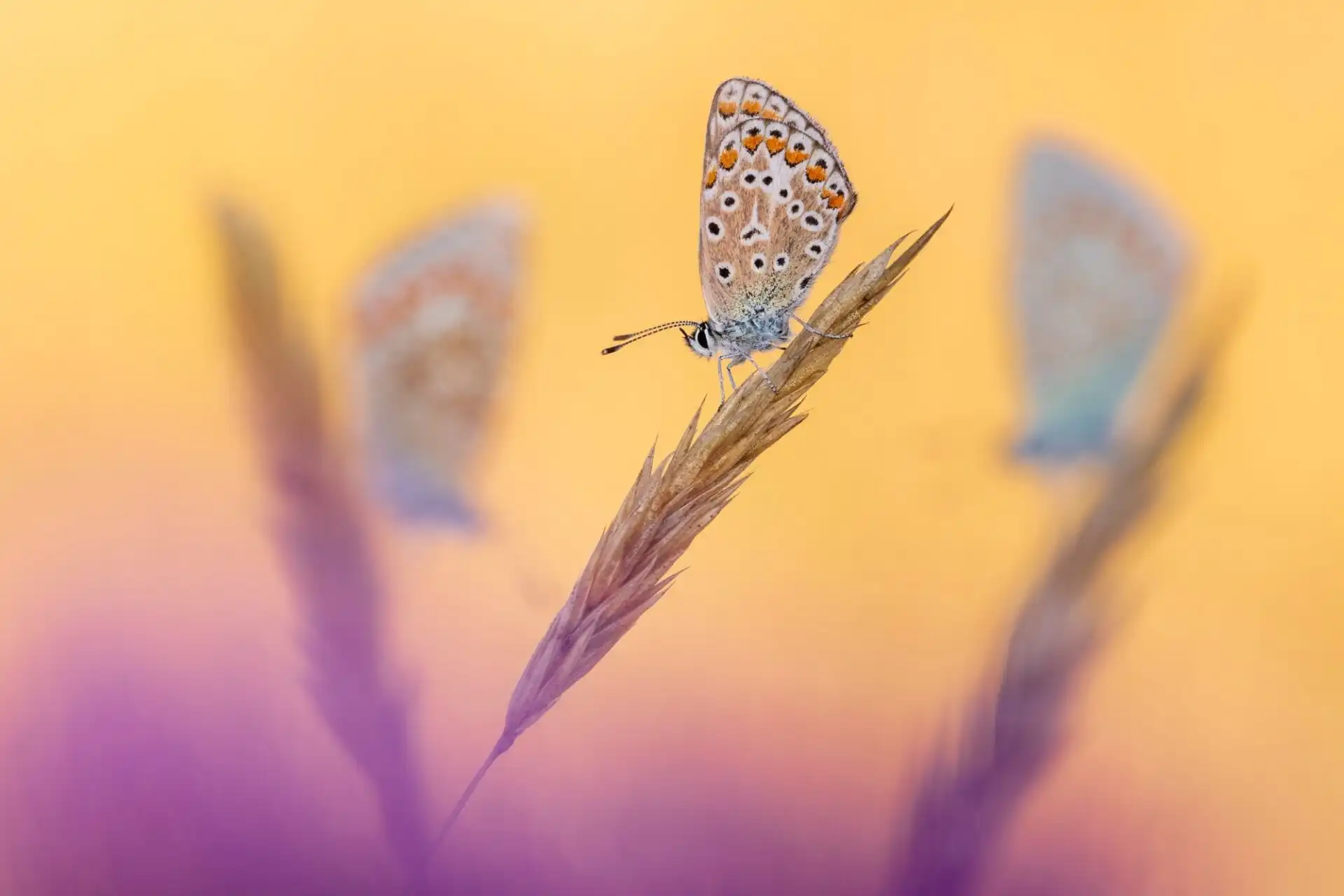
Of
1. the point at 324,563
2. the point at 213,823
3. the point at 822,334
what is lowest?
the point at 213,823

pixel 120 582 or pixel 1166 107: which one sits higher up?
pixel 1166 107

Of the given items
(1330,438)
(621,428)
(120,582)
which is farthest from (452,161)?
(1330,438)

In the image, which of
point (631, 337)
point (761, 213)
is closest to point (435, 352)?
point (631, 337)

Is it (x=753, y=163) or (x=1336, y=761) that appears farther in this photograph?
(x=1336, y=761)

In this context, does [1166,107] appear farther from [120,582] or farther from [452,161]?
[120,582]

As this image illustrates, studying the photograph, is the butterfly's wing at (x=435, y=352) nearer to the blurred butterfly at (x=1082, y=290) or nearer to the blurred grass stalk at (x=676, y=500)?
the blurred grass stalk at (x=676, y=500)

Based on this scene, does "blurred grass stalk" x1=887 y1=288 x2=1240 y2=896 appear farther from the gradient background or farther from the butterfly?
the butterfly

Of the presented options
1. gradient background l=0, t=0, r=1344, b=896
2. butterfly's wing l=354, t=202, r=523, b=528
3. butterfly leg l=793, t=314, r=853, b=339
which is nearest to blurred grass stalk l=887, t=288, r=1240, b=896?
gradient background l=0, t=0, r=1344, b=896

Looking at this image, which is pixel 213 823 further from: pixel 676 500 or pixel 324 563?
pixel 676 500
